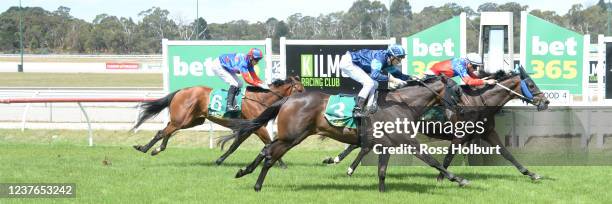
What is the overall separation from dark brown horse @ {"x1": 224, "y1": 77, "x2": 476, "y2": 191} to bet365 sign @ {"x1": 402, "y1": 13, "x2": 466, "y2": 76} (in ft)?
19.4

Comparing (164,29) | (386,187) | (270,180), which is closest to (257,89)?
(270,180)

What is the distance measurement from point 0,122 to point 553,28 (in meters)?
10.0

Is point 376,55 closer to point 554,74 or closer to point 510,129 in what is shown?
point 510,129

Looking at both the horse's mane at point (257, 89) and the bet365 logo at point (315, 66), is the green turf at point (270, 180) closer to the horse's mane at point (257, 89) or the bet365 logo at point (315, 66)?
the horse's mane at point (257, 89)

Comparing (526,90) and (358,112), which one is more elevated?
(526,90)

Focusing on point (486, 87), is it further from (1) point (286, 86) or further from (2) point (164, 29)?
(2) point (164, 29)

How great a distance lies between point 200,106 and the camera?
33.1 feet

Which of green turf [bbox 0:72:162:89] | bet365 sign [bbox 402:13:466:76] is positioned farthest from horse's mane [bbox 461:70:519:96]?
green turf [bbox 0:72:162:89]

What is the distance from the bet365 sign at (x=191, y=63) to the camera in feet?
45.6

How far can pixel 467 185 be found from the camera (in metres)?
7.64

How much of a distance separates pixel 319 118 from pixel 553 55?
7371mm

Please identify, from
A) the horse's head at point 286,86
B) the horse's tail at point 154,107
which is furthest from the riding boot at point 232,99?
the horse's tail at point 154,107

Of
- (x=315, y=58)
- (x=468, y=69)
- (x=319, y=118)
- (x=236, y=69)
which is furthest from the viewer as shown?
(x=315, y=58)

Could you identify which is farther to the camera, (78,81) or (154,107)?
(78,81)
